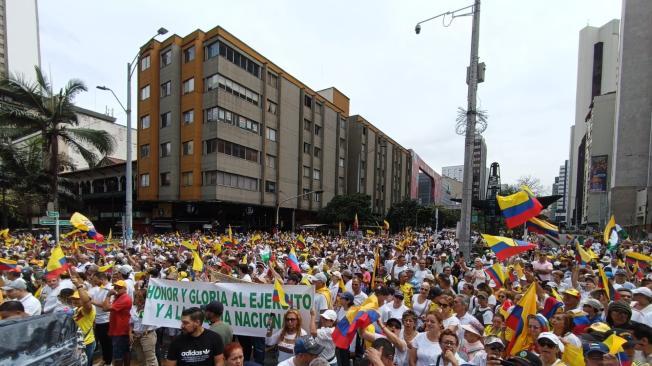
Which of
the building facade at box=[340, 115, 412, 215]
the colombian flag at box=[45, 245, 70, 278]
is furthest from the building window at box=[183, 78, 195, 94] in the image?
the colombian flag at box=[45, 245, 70, 278]

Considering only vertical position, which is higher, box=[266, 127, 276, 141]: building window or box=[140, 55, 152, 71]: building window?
box=[140, 55, 152, 71]: building window

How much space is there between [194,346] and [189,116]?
33655mm

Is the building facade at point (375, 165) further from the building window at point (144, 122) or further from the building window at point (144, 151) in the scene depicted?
the building window at point (144, 122)

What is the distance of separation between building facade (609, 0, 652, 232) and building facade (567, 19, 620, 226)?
3391 centimetres

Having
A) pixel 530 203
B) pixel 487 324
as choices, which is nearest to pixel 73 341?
pixel 487 324

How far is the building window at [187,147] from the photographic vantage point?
3412 centimetres

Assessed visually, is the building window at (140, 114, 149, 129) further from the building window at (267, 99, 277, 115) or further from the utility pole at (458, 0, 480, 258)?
the utility pole at (458, 0, 480, 258)

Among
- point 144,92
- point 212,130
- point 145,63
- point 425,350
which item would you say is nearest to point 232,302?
point 425,350

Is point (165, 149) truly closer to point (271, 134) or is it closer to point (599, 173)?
point (271, 134)

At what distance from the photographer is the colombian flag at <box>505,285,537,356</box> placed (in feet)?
14.1

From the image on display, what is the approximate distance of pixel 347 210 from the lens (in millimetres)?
43406

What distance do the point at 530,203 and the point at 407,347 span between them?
18.8 ft

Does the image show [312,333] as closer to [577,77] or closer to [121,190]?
[121,190]

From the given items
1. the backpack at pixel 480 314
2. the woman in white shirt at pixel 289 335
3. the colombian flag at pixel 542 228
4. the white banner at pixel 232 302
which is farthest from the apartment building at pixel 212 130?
the woman in white shirt at pixel 289 335
